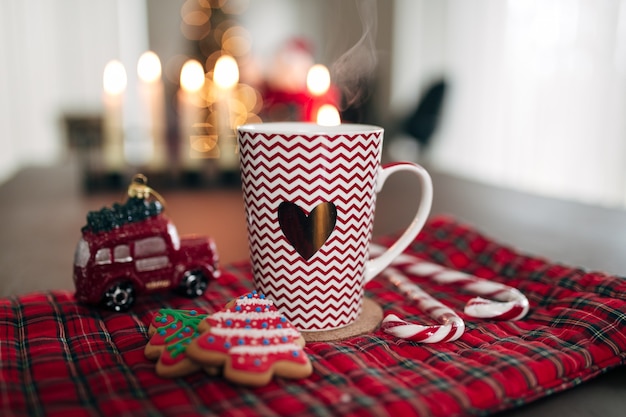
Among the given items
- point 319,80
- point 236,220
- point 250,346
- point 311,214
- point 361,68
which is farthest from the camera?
point 361,68

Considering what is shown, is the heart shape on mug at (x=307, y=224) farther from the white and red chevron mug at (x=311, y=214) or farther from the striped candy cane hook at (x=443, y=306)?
the striped candy cane hook at (x=443, y=306)

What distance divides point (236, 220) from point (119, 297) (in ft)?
1.69

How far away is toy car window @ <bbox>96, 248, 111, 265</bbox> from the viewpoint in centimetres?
60

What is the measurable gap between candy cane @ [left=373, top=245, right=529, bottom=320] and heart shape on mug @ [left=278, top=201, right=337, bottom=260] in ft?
0.58

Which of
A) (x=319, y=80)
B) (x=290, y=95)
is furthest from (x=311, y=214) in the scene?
(x=290, y=95)

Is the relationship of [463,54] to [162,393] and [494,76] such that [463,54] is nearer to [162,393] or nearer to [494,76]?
[494,76]

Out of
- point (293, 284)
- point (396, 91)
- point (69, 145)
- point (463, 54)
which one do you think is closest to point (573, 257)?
point (293, 284)

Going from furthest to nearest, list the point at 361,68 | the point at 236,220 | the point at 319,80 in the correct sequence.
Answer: the point at 361,68 → the point at 319,80 → the point at 236,220

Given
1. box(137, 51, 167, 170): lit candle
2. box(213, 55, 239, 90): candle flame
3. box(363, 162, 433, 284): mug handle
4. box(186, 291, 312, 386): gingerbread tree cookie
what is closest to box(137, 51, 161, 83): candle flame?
box(137, 51, 167, 170): lit candle

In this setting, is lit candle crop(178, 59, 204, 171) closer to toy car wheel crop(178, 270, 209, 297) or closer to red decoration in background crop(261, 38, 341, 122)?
red decoration in background crop(261, 38, 341, 122)

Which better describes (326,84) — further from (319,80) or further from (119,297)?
(119,297)

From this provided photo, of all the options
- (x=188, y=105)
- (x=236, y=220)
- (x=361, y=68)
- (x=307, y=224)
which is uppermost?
(x=361, y=68)

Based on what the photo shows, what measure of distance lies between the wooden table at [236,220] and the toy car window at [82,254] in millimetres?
169

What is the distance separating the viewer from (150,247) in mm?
623
